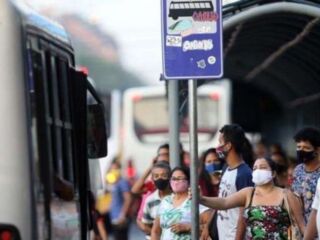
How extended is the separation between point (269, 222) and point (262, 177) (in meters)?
0.38

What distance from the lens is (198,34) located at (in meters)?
10.0

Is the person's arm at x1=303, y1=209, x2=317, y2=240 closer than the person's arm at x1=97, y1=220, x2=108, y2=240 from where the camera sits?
Yes

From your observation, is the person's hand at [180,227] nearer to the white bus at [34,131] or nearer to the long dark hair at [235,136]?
the long dark hair at [235,136]

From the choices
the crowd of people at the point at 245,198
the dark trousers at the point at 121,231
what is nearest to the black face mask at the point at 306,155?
the crowd of people at the point at 245,198

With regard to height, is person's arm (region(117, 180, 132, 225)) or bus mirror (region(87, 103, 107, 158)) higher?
bus mirror (region(87, 103, 107, 158))

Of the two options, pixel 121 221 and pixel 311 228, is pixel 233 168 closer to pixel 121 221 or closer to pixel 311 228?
pixel 311 228

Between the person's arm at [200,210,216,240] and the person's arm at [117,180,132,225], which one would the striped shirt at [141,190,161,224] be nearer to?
the person's arm at [200,210,216,240]

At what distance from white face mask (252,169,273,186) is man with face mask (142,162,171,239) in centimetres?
219

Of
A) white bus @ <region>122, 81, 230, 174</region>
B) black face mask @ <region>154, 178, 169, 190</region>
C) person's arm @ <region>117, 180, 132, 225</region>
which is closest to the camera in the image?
black face mask @ <region>154, 178, 169, 190</region>

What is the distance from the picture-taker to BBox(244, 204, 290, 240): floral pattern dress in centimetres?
1113

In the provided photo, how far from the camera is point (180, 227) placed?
12.2m

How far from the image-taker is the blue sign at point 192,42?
1001 cm

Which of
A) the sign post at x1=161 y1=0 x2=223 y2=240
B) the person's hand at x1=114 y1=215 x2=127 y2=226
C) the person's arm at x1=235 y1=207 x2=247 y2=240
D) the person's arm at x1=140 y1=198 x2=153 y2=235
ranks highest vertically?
the sign post at x1=161 y1=0 x2=223 y2=240

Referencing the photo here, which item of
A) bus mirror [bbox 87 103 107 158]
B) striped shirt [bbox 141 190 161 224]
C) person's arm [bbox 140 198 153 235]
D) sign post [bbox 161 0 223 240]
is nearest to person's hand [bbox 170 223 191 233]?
bus mirror [bbox 87 103 107 158]
